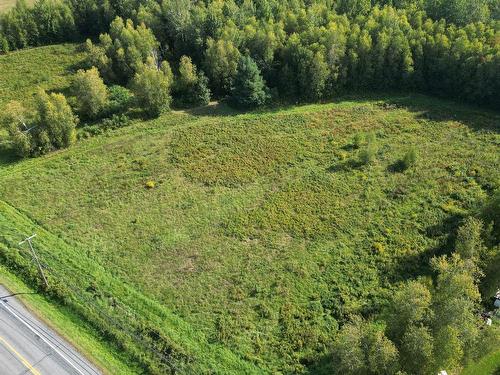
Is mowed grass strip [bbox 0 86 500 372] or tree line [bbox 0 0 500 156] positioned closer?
mowed grass strip [bbox 0 86 500 372]

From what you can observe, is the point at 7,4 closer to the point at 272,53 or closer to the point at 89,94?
the point at 89,94

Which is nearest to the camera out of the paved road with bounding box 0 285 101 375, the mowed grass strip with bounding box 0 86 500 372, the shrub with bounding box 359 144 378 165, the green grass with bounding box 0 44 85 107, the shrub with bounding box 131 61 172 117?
the paved road with bounding box 0 285 101 375

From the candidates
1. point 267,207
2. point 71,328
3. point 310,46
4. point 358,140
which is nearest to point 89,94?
point 267,207

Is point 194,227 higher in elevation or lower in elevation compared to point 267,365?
higher

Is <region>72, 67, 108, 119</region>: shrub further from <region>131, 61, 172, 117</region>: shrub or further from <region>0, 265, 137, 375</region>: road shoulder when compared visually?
<region>0, 265, 137, 375</region>: road shoulder

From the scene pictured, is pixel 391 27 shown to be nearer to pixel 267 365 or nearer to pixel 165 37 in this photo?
pixel 165 37

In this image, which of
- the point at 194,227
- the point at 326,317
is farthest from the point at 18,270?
the point at 326,317

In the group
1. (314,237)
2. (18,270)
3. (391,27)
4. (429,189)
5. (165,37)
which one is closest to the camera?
(18,270)

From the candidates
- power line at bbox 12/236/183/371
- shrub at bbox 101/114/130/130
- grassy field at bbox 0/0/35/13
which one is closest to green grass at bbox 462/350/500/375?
power line at bbox 12/236/183/371
